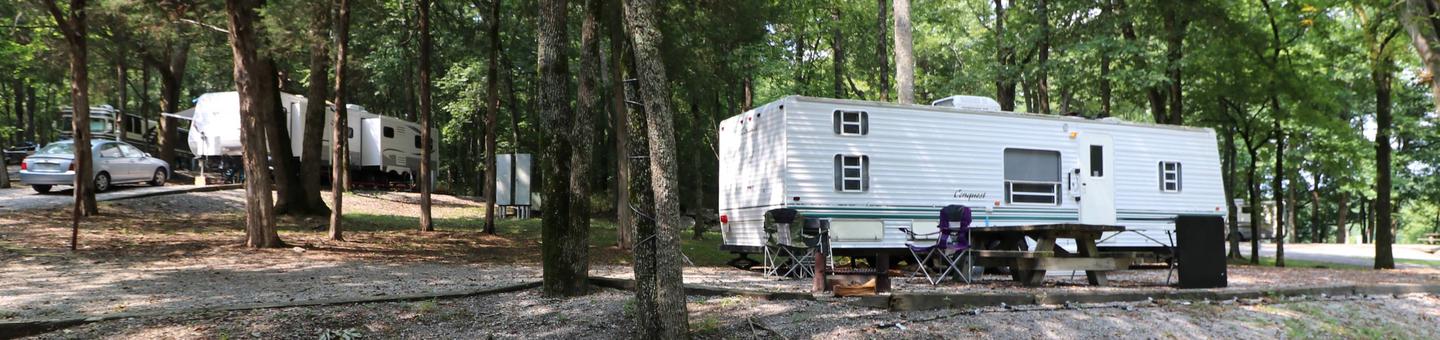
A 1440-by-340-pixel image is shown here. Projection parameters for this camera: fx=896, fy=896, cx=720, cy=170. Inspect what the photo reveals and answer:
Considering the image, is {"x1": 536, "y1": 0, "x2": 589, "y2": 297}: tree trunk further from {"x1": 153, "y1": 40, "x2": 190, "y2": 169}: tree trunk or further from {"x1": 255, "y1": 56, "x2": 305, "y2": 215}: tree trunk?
{"x1": 153, "y1": 40, "x2": 190, "y2": 169}: tree trunk

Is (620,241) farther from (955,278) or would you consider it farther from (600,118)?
(600,118)

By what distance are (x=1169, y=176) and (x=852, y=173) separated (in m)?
5.88

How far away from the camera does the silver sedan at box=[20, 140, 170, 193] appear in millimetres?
18953

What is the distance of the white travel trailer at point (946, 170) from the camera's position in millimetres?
11641

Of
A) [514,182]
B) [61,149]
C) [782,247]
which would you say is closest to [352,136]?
[514,182]

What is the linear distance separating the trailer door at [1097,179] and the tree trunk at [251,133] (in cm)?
1179

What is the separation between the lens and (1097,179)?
13.4 m

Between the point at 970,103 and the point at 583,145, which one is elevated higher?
the point at 970,103

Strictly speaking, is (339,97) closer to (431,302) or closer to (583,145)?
(431,302)

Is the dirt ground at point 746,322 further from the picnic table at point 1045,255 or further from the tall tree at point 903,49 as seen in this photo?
the tall tree at point 903,49

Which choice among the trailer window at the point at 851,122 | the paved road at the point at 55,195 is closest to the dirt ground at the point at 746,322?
the trailer window at the point at 851,122

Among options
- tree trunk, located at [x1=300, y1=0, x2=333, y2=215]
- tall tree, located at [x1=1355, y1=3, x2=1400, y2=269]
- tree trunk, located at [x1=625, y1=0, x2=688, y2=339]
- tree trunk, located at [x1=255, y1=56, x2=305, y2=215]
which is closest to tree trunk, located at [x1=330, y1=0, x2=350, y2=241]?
tree trunk, located at [x1=300, y1=0, x2=333, y2=215]

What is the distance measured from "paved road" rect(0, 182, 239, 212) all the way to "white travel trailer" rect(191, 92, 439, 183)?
1844 millimetres

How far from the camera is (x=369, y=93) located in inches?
1398
